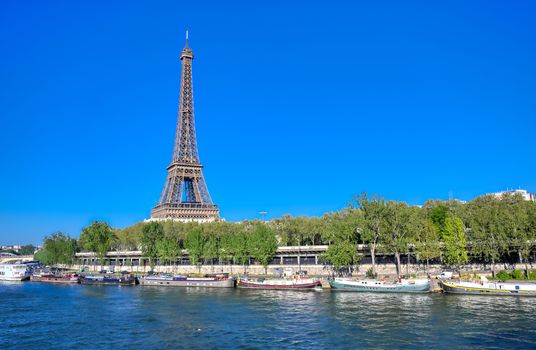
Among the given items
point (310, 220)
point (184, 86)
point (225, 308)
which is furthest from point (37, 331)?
point (184, 86)

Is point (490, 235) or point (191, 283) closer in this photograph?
point (490, 235)

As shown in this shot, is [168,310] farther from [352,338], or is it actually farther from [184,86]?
[184,86]

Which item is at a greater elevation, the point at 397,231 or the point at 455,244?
the point at 397,231

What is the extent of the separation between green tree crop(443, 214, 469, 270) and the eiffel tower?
88.8 m

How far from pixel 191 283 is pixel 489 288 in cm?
5254

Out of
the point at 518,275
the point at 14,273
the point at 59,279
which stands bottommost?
the point at 59,279

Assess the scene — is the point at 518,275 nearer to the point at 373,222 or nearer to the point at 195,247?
the point at 373,222

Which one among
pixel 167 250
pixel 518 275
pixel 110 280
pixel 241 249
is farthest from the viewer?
pixel 167 250

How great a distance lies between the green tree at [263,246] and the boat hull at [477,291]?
40.0 metres

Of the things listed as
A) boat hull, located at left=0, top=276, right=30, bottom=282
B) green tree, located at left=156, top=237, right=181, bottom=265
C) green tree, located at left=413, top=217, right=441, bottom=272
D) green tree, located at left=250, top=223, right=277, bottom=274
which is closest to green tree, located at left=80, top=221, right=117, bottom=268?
boat hull, located at left=0, top=276, right=30, bottom=282

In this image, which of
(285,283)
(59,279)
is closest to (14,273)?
(59,279)

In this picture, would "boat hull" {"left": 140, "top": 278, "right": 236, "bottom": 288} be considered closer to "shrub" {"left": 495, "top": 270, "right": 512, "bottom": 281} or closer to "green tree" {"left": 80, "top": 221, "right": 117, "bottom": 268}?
"green tree" {"left": 80, "top": 221, "right": 117, "bottom": 268}

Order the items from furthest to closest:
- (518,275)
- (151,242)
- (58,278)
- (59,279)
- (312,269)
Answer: (151,242) → (58,278) → (59,279) → (312,269) → (518,275)

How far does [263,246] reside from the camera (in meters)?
98.2
